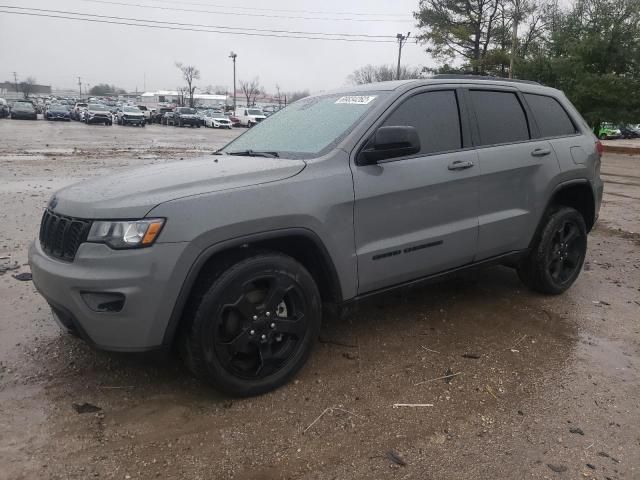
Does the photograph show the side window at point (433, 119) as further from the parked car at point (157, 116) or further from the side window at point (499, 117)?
the parked car at point (157, 116)

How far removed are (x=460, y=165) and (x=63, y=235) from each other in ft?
8.45

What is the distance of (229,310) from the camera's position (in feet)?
9.16

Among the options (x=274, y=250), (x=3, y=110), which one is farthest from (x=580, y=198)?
(x=3, y=110)

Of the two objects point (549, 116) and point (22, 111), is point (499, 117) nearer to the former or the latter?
point (549, 116)

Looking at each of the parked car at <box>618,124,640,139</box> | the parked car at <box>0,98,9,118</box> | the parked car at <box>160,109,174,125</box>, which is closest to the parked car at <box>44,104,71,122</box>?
the parked car at <box>0,98,9,118</box>

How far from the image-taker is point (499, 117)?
413 centimetres

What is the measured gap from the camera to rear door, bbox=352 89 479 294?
3223 millimetres

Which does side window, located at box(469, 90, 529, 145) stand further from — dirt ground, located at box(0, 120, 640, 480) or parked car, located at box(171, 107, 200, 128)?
parked car, located at box(171, 107, 200, 128)

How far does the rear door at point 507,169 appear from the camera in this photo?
3898mm

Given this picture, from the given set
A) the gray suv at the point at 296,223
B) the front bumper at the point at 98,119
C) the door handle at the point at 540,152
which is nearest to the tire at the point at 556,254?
the gray suv at the point at 296,223

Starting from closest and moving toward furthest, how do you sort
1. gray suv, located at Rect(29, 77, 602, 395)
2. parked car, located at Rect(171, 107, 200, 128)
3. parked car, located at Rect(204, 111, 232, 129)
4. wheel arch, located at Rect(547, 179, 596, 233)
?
gray suv, located at Rect(29, 77, 602, 395)
wheel arch, located at Rect(547, 179, 596, 233)
parked car, located at Rect(171, 107, 200, 128)
parked car, located at Rect(204, 111, 232, 129)

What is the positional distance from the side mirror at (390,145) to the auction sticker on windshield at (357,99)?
18.5 inches

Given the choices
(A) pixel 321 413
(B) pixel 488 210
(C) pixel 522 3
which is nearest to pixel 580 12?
(C) pixel 522 3

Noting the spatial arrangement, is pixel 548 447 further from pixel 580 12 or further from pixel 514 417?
pixel 580 12
